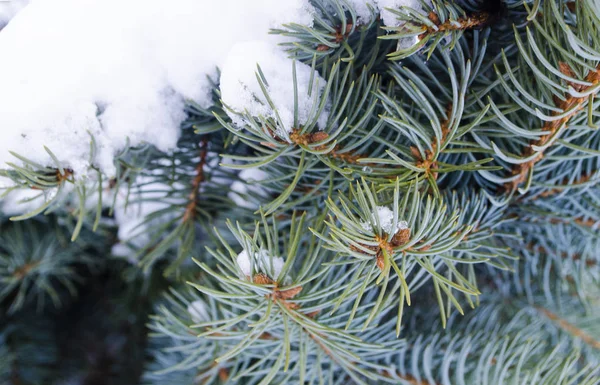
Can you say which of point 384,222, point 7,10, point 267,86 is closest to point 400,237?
point 384,222

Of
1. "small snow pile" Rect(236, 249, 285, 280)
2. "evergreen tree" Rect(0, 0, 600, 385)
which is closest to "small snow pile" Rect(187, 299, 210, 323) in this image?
"evergreen tree" Rect(0, 0, 600, 385)

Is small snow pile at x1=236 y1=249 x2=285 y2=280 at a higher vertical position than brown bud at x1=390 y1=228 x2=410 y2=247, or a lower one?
lower

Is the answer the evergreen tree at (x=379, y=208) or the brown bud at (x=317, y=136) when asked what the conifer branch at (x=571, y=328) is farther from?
the brown bud at (x=317, y=136)

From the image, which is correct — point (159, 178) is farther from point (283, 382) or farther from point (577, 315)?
point (577, 315)

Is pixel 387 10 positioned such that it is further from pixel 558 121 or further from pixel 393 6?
pixel 558 121

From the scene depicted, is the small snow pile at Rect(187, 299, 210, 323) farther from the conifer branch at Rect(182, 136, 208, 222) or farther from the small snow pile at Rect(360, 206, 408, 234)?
the small snow pile at Rect(360, 206, 408, 234)

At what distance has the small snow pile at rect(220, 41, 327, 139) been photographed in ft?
0.93

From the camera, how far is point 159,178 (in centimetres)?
42

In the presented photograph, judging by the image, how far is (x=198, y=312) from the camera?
39 centimetres

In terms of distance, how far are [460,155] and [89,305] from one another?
0.54 metres

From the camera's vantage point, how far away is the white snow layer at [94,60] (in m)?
0.33

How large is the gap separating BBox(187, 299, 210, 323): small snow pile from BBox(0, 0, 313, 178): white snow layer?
0.15 m

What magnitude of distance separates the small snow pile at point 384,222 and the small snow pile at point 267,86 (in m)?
0.07

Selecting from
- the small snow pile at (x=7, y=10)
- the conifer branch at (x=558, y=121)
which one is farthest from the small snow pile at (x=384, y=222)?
the small snow pile at (x=7, y=10)
